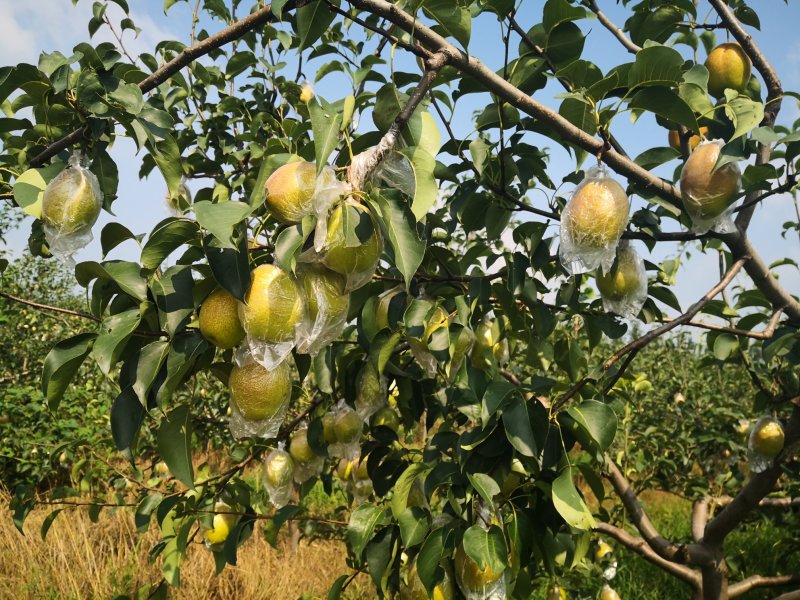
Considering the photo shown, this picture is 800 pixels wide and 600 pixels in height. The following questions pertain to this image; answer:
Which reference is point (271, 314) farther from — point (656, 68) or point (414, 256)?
point (656, 68)

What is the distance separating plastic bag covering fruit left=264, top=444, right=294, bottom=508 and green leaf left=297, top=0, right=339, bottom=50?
1.27m

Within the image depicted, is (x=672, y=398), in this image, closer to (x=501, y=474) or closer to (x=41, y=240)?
(x=501, y=474)

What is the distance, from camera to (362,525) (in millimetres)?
1148

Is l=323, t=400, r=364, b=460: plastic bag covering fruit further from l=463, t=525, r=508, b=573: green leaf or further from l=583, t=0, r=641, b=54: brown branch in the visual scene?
l=583, t=0, r=641, b=54: brown branch

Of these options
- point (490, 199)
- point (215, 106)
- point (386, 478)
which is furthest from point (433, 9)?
point (215, 106)

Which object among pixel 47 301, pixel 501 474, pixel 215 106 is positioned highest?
pixel 47 301

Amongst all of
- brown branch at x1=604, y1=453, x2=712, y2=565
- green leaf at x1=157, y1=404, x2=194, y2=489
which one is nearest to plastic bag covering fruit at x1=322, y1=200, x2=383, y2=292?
green leaf at x1=157, y1=404, x2=194, y2=489

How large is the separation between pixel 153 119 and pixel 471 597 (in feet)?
3.03

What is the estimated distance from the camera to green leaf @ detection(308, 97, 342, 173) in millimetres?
683

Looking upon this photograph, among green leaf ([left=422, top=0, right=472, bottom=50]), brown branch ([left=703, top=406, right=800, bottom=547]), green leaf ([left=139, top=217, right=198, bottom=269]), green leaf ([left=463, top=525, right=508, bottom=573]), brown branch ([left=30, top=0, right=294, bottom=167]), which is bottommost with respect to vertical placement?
brown branch ([left=703, top=406, right=800, bottom=547])

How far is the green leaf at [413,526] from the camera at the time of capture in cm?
104

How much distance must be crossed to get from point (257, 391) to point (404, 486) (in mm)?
494

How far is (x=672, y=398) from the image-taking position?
4.48 meters

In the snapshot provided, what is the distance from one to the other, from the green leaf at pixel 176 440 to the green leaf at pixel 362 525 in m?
0.46
